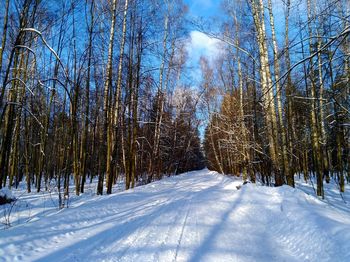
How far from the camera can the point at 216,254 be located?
3.97 m

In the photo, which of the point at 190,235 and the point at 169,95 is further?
the point at 169,95

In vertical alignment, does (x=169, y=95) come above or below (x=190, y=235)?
above

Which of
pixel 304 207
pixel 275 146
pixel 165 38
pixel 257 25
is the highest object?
pixel 165 38

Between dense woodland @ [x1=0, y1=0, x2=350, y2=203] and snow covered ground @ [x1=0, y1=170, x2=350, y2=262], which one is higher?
dense woodland @ [x1=0, y1=0, x2=350, y2=203]

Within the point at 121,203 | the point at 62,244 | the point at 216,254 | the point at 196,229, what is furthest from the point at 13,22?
the point at 216,254

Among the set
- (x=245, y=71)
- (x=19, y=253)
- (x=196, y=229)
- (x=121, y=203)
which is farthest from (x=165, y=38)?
(x=19, y=253)

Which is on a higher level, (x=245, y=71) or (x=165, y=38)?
(x=165, y=38)

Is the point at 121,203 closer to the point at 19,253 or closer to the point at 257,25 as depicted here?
the point at 19,253

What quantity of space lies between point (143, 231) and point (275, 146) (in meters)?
6.47

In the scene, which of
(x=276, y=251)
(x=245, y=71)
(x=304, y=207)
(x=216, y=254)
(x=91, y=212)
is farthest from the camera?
(x=245, y=71)

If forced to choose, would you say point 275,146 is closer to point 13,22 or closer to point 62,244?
point 62,244

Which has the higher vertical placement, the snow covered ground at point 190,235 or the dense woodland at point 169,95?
the dense woodland at point 169,95

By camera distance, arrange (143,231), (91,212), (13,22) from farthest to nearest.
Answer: (13,22)
(91,212)
(143,231)

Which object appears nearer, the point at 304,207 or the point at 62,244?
the point at 62,244
